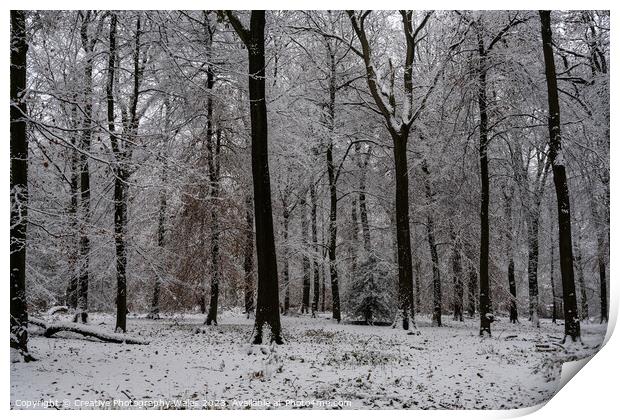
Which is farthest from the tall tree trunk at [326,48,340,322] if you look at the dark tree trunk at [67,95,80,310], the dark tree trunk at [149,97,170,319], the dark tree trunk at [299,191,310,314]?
the dark tree trunk at [67,95,80,310]

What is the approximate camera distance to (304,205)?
45.0 ft

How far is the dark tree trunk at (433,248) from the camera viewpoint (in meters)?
12.8

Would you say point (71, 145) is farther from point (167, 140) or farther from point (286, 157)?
point (286, 157)

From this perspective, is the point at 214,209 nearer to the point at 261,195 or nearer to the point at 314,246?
the point at 314,246

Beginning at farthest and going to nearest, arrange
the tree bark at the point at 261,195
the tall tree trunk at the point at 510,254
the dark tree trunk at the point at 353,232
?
the dark tree trunk at the point at 353,232
the tall tree trunk at the point at 510,254
the tree bark at the point at 261,195

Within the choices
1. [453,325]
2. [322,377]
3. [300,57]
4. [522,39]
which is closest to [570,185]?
[522,39]

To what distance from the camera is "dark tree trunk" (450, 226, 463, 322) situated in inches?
528

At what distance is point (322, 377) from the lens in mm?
5973

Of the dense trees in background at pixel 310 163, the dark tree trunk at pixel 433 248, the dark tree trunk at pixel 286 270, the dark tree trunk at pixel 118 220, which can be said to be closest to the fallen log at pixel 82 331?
the dense trees in background at pixel 310 163

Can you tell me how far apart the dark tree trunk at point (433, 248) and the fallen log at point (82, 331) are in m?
7.85

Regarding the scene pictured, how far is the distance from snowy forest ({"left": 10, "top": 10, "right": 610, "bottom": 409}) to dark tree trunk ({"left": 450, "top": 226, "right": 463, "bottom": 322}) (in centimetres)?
7

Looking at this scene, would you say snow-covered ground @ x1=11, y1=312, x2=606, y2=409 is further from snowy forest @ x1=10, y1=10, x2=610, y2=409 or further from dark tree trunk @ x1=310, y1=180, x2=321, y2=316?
dark tree trunk @ x1=310, y1=180, x2=321, y2=316

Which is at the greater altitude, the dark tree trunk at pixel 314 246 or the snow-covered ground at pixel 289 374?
the dark tree trunk at pixel 314 246

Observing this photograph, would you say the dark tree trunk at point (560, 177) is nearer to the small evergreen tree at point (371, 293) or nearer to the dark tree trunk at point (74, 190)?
the small evergreen tree at point (371, 293)
